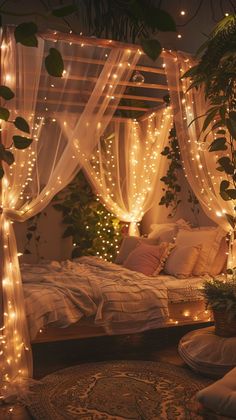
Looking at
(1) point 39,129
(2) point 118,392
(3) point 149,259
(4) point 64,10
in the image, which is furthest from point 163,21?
(3) point 149,259

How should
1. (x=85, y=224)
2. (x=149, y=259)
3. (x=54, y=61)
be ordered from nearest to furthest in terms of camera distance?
(x=54, y=61) → (x=149, y=259) → (x=85, y=224)

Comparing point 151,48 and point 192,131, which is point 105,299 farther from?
point 151,48

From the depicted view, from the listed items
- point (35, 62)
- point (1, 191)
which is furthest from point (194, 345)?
point (35, 62)

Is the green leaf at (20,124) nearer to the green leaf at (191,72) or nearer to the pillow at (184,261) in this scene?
the green leaf at (191,72)

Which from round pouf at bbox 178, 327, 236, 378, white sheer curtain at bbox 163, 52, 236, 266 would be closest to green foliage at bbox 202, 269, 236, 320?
round pouf at bbox 178, 327, 236, 378

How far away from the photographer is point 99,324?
3.35 metres

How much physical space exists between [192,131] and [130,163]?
72.7 inches

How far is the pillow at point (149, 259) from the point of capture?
4.39 meters

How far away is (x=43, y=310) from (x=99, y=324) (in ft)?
1.48

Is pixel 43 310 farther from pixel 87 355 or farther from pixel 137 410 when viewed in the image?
pixel 137 410

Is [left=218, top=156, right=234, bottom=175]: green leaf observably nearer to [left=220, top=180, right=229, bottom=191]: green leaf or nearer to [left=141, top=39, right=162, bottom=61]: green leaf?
[left=220, top=180, right=229, bottom=191]: green leaf

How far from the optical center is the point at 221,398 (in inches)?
75.7

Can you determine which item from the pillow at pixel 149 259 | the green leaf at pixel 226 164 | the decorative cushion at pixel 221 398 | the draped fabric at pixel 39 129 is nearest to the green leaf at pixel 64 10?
the decorative cushion at pixel 221 398

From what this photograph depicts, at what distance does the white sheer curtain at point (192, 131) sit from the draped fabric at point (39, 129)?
0.42 metres
